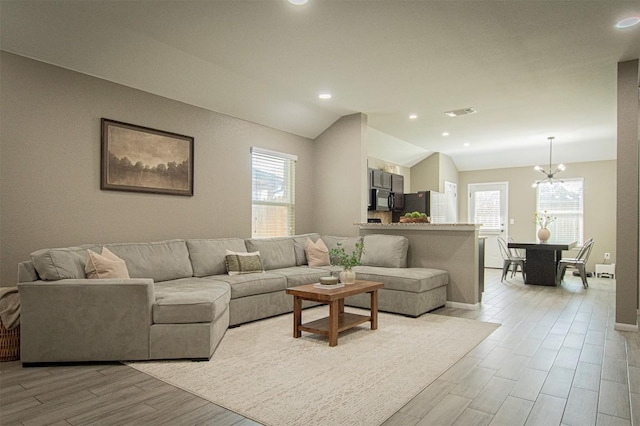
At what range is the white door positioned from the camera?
9797mm

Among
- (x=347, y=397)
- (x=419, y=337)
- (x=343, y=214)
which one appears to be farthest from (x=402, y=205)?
(x=347, y=397)

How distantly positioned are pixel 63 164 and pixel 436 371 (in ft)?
12.6

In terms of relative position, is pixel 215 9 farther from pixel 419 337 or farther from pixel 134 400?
pixel 419 337

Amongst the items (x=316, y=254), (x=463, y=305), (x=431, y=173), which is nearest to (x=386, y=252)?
(x=316, y=254)

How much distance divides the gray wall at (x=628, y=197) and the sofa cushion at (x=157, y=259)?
462cm

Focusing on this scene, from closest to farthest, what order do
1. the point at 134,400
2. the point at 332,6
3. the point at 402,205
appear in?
the point at 134,400 → the point at 332,6 → the point at 402,205

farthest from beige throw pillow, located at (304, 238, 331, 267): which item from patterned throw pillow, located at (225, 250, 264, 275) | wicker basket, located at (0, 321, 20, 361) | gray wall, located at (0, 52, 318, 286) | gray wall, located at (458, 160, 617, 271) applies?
gray wall, located at (458, 160, 617, 271)

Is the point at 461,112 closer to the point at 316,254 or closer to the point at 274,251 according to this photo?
the point at 316,254

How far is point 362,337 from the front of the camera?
12.4 ft

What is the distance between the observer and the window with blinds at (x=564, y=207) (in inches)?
354

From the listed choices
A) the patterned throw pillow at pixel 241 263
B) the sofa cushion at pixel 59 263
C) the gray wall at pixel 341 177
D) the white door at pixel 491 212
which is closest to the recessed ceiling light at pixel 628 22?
the gray wall at pixel 341 177

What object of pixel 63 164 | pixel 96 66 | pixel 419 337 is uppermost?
pixel 96 66

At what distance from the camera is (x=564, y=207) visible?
9203mm

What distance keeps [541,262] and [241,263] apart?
18.2 ft
